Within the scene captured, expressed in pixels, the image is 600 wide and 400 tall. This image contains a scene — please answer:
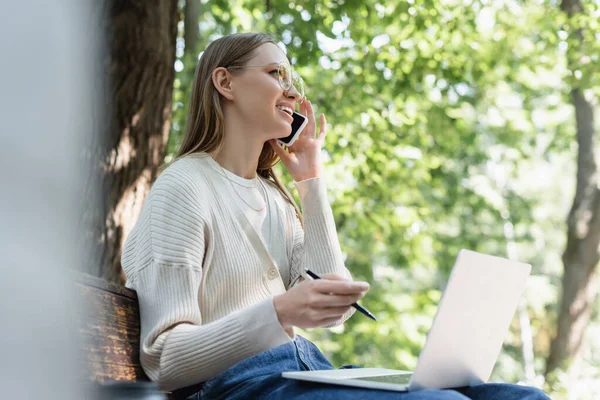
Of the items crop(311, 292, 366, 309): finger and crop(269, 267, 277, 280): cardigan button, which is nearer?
crop(311, 292, 366, 309): finger

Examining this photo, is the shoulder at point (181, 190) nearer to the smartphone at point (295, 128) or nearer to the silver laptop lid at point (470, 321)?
the smartphone at point (295, 128)

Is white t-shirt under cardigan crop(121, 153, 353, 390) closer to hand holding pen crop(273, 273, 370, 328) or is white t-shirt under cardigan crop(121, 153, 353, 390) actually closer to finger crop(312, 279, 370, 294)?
hand holding pen crop(273, 273, 370, 328)

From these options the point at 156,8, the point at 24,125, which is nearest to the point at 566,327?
the point at 156,8

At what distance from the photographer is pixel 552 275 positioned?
28.0 meters

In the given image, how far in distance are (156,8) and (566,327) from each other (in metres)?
6.80

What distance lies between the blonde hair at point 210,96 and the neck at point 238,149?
2 centimetres

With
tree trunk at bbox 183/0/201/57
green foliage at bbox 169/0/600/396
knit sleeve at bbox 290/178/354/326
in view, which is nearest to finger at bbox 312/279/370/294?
knit sleeve at bbox 290/178/354/326

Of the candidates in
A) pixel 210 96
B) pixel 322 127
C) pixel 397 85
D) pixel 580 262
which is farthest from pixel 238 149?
pixel 580 262

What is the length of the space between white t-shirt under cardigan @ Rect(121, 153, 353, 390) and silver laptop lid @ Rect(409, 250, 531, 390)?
1.25ft

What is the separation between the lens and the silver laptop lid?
1657mm

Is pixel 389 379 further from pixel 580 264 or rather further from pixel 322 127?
pixel 580 264

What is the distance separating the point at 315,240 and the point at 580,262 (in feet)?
23.5

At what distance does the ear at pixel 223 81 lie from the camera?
8.28 ft

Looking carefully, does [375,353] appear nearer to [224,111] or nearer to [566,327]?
[566,327]
